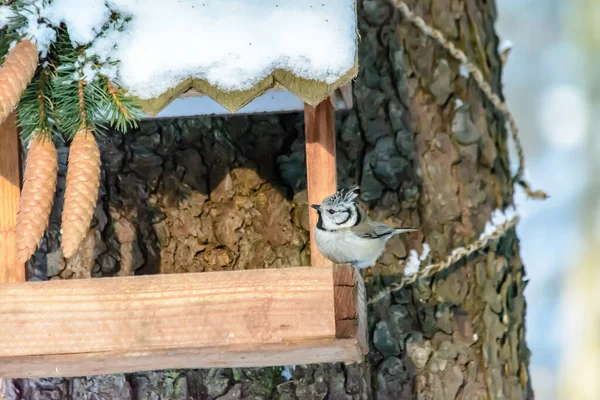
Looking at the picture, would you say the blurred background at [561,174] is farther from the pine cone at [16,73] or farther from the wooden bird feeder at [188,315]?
the pine cone at [16,73]

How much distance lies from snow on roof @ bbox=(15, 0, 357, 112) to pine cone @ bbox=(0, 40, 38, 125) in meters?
0.10

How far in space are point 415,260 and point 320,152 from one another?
2.15ft

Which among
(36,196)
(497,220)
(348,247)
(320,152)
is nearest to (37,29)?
(36,196)

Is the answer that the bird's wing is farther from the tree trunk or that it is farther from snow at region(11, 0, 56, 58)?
snow at region(11, 0, 56, 58)

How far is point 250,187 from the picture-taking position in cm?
240

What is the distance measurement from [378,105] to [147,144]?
72 centimetres

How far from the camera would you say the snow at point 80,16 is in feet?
5.71

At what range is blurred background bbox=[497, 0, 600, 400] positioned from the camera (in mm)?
4262

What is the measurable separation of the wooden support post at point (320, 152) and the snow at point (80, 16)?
1.73 feet

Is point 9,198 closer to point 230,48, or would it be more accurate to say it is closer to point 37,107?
point 37,107

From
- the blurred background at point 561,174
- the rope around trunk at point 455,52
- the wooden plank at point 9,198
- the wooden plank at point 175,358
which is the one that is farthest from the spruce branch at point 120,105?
the blurred background at point 561,174

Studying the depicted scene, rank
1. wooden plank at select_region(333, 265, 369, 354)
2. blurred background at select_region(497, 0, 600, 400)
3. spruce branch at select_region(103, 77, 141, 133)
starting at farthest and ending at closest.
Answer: blurred background at select_region(497, 0, 600, 400) < spruce branch at select_region(103, 77, 141, 133) < wooden plank at select_region(333, 265, 369, 354)

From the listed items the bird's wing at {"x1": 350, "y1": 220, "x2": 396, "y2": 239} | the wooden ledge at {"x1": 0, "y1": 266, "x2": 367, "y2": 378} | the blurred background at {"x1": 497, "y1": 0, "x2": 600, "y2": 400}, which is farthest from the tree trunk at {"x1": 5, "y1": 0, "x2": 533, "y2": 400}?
the blurred background at {"x1": 497, "y1": 0, "x2": 600, "y2": 400}

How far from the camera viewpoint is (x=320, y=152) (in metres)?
1.92
